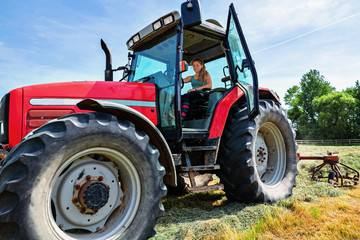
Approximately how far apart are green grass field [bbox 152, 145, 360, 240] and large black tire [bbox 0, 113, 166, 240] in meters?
0.44

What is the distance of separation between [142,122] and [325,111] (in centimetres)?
4135

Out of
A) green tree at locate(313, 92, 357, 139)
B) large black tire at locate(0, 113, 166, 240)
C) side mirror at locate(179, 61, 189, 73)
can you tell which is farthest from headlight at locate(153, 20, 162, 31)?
green tree at locate(313, 92, 357, 139)

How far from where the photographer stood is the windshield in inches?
133

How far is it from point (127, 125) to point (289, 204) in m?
2.48

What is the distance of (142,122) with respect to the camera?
8.93ft

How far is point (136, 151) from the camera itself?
2.49 meters

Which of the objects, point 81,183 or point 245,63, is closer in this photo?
point 81,183

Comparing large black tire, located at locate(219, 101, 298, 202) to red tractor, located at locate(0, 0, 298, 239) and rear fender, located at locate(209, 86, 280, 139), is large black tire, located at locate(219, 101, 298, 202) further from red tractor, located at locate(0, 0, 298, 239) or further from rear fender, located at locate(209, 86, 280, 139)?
rear fender, located at locate(209, 86, 280, 139)

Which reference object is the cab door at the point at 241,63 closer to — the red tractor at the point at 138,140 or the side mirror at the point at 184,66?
the red tractor at the point at 138,140

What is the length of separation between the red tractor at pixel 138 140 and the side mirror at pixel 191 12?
1cm

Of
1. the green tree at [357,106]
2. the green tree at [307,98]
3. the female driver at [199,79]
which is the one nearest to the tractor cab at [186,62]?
the female driver at [199,79]

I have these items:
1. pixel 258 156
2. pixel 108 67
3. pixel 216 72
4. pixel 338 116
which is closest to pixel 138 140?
pixel 108 67

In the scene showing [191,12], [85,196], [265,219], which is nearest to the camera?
[85,196]

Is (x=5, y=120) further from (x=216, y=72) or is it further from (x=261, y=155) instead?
(x=261, y=155)
